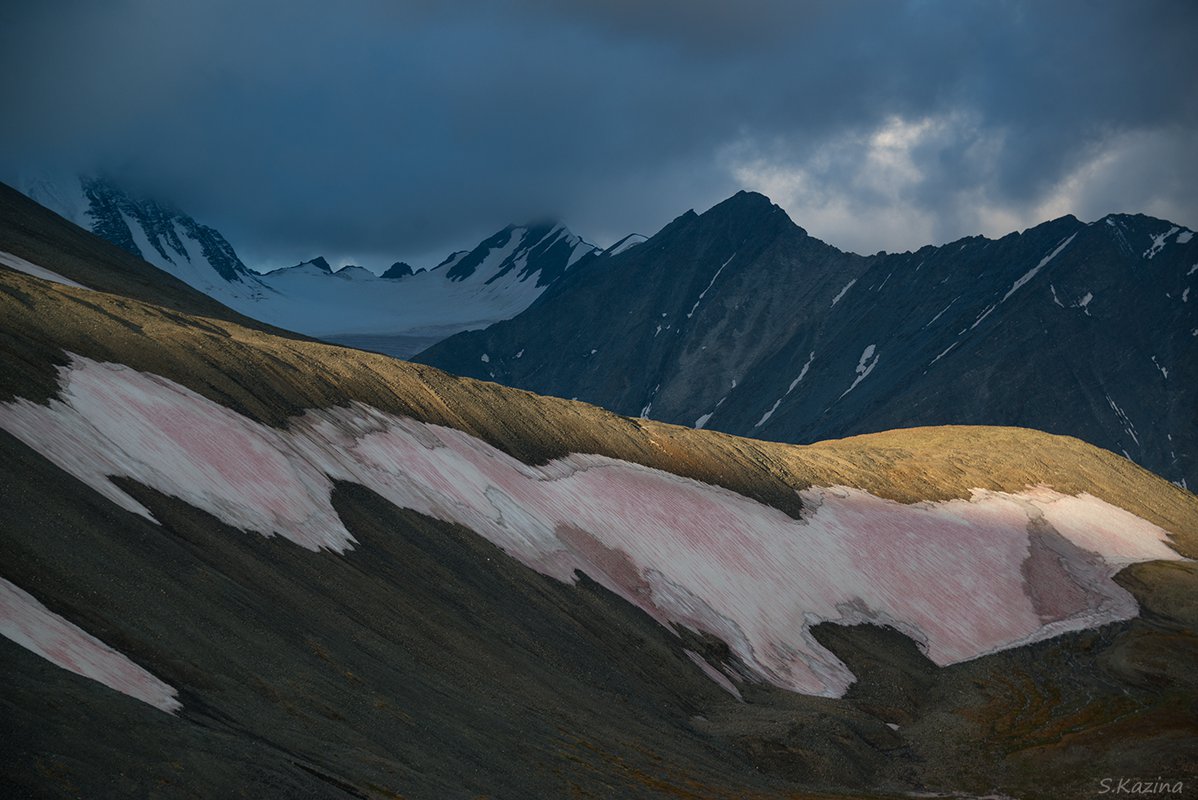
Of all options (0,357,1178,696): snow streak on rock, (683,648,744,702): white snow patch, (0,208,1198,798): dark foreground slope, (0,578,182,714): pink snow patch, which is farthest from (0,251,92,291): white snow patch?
(0,578,182,714): pink snow patch

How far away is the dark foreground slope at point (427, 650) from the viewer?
31875 millimetres

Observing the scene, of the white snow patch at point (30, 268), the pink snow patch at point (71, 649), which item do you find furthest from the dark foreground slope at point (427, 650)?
the white snow patch at point (30, 268)

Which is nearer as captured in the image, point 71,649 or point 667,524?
point 71,649

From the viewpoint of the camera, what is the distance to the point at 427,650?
49.5 metres

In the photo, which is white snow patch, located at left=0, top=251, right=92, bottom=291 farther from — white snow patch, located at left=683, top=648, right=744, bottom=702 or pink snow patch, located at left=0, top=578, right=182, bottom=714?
pink snow patch, located at left=0, top=578, right=182, bottom=714

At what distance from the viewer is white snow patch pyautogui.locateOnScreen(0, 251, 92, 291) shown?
99.1 m

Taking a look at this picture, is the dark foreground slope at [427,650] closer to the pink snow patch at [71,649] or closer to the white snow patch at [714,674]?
the white snow patch at [714,674]

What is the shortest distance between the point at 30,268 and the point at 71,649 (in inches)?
3289

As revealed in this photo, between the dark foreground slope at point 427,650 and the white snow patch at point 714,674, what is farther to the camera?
the white snow patch at point 714,674

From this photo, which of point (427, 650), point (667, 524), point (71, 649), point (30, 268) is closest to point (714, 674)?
point (667, 524)

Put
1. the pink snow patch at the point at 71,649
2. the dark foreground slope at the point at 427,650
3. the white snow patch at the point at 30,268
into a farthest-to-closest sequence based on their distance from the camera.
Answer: the white snow patch at the point at 30,268 → the dark foreground slope at the point at 427,650 → the pink snow patch at the point at 71,649

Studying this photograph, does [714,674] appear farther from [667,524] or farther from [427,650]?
[427,650]

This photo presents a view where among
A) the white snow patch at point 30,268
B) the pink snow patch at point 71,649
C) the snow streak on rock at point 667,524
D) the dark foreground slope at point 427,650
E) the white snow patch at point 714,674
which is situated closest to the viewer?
the pink snow patch at point 71,649

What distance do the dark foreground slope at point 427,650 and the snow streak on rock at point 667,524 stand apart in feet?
2.00
